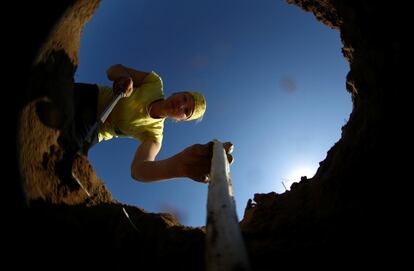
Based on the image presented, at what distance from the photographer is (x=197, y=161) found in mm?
2740

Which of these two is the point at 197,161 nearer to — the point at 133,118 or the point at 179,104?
the point at 179,104

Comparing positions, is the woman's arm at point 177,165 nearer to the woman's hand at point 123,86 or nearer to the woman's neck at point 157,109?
the woman's neck at point 157,109

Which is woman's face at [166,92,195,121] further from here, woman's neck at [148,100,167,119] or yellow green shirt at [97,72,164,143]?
yellow green shirt at [97,72,164,143]

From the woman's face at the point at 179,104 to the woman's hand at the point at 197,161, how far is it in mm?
892

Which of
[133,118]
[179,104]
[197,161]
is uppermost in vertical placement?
[179,104]

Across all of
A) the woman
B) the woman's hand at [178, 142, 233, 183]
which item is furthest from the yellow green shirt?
the woman's hand at [178, 142, 233, 183]

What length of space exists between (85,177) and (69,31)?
1121 mm

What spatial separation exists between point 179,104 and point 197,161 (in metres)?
1.07

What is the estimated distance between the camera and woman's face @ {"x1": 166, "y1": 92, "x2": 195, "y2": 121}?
3545mm

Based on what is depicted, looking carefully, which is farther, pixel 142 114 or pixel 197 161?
pixel 142 114

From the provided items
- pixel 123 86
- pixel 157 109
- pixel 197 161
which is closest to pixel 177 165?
pixel 197 161

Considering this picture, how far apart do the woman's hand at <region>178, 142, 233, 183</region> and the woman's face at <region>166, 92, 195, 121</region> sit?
89 centimetres

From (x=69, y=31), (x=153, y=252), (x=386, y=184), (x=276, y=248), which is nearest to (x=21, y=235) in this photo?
(x=153, y=252)

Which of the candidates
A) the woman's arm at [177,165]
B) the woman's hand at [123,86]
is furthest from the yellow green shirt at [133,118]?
the woman's arm at [177,165]
